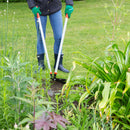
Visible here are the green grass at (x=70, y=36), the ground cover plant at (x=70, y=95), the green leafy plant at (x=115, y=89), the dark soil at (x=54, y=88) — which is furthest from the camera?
the green grass at (x=70, y=36)

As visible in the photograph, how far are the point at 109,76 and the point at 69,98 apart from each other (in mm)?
486

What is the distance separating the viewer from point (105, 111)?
2.46 metres

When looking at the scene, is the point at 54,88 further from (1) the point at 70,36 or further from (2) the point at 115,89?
(1) the point at 70,36

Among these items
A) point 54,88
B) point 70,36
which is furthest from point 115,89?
point 70,36

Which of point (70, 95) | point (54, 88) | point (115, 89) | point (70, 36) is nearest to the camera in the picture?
point (115, 89)

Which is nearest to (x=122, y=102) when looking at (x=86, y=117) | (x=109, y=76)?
(x=109, y=76)

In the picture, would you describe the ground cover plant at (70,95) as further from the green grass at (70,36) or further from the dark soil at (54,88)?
the green grass at (70,36)

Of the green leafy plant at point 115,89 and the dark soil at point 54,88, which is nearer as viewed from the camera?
the green leafy plant at point 115,89

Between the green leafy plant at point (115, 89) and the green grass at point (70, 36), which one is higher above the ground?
the green leafy plant at point (115, 89)

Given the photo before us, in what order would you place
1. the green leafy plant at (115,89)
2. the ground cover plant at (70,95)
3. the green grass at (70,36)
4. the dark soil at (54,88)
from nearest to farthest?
the ground cover plant at (70,95)
the green leafy plant at (115,89)
the dark soil at (54,88)
the green grass at (70,36)

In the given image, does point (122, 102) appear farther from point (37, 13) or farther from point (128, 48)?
point (37, 13)

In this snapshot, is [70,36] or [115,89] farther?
[70,36]

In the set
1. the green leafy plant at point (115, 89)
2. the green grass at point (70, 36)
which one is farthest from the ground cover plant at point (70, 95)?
the green grass at point (70, 36)

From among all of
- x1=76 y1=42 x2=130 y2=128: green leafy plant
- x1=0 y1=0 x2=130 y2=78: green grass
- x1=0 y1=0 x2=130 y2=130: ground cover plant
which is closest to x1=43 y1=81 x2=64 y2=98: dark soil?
x1=0 y1=0 x2=130 y2=130: ground cover plant
